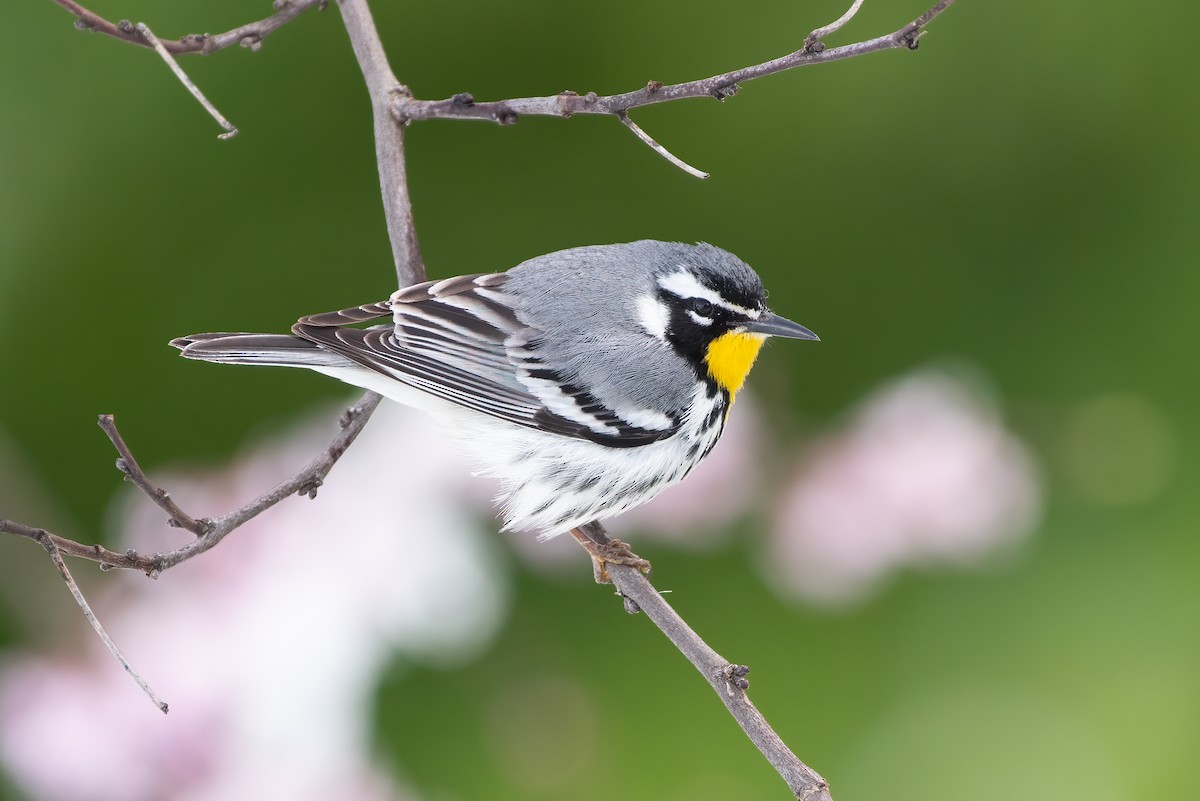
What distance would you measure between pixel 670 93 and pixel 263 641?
0.66m

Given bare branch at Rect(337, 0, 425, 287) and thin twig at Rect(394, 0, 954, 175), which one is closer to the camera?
thin twig at Rect(394, 0, 954, 175)

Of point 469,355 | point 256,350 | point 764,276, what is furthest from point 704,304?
point 764,276

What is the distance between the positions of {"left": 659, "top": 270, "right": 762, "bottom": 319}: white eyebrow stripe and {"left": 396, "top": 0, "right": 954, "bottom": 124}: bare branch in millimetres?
142

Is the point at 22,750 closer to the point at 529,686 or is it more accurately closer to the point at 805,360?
the point at 529,686

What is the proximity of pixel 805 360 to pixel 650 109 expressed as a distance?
1.08 ft

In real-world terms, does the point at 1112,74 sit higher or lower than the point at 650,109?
higher

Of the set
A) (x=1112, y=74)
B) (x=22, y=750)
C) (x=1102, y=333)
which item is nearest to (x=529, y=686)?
(x=22, y=750)

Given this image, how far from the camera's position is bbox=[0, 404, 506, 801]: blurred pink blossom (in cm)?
100

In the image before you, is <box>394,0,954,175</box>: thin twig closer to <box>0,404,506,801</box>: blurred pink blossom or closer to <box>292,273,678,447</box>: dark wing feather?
<box>292,273,678,447</box>: dark wing feather

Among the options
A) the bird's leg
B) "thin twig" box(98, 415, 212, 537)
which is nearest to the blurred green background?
the bird's leg

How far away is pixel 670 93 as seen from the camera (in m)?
0.59

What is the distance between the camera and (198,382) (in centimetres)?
120

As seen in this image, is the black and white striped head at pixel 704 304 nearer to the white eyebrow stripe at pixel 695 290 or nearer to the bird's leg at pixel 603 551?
the white eyebrow stripe at pixel 695 290

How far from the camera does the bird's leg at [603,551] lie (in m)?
0.81
